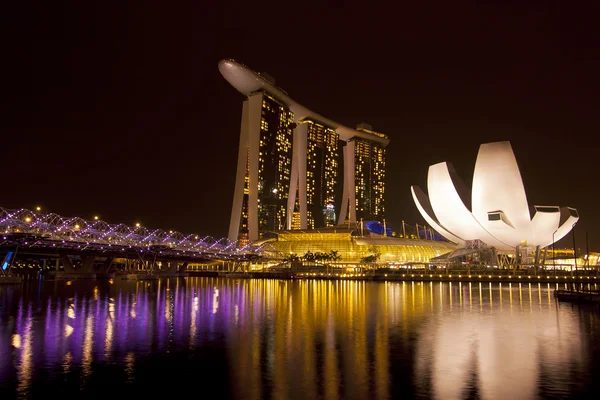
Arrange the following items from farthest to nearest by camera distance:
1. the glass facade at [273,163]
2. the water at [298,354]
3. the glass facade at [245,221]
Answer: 1. the glass facade at [273,163]
2. the glass facade at [245,221]
3. the water at [298,354]

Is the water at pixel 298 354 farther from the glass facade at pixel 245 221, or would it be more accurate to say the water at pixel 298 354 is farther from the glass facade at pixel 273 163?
the glass facade at pixel 273 163

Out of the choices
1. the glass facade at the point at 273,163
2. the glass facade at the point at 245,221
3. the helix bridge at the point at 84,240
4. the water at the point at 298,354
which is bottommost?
the water at the point at 298,354

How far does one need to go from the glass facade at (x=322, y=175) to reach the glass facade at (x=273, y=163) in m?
14.4

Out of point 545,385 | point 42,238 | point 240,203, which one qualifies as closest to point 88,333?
point 545,385

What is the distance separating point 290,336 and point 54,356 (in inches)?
213

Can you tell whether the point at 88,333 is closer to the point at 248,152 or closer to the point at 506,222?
the point at 506,222

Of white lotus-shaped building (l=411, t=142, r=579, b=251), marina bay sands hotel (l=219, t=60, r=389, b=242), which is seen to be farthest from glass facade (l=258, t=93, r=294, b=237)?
white lotus-shaped building (l=411, t=142, r=579, b=251)

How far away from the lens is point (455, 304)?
23.7 m

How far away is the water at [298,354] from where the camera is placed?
8508mm

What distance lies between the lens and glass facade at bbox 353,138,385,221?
13875 cm

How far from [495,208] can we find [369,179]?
8893 cm

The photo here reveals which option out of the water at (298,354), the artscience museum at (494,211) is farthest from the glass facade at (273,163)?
the water at (298,354)

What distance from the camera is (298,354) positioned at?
37.0 ft

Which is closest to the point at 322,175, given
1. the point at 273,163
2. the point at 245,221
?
the point at 273,163
